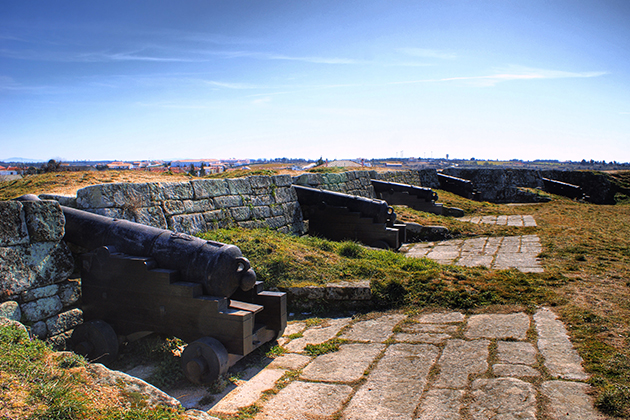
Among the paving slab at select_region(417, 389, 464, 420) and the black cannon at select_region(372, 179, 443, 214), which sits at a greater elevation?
the black cannon at select_region(372, 179, 443, 214)

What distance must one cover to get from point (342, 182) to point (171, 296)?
336 inches

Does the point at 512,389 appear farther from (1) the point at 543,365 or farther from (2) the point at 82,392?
(2) the point at 82,392

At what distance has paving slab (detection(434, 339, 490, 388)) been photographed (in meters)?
3.14

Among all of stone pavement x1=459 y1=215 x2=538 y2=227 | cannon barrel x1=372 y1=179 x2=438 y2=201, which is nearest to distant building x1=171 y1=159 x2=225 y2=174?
cannon barrel x1=372 y1=179 x2=438 y2=201

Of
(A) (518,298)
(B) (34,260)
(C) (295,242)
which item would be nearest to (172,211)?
(C) (295,242)

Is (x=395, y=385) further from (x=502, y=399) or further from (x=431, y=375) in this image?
(x=502, y=399)

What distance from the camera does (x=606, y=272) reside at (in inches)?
230

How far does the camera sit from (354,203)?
29.1ft

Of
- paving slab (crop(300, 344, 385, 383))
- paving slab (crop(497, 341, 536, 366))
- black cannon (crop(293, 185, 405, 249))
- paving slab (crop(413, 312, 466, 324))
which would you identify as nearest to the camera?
paving slab (crop(497, 341, 536, 366))

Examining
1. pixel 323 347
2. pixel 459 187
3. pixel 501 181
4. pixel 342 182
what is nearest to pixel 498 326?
pixel 323 347

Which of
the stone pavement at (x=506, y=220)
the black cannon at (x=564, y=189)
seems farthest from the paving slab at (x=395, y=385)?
the black cannon at (x=564, y=189)

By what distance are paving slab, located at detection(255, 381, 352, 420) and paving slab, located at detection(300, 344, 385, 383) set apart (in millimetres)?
125

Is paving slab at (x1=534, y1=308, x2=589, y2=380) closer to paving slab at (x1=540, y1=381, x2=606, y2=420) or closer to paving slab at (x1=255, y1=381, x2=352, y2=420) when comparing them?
paving slab at (x1=540, y1=381, x2=606, y2=420)

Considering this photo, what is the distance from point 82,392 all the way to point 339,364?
77.3 inches
